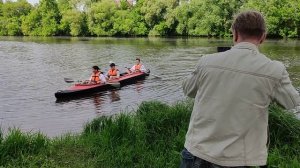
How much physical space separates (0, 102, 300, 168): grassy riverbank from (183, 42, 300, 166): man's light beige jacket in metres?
2.72

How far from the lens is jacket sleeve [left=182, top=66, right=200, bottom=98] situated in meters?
2.67

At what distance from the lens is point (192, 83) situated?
2717 millimetres

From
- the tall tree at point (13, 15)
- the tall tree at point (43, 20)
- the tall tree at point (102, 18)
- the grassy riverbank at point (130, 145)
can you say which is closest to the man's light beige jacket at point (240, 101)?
the grassy riverbank at point (130, 145)

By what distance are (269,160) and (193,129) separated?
9.89 feet

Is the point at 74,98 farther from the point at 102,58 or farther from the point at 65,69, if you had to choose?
the point at 102,58

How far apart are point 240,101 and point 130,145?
3732 mm

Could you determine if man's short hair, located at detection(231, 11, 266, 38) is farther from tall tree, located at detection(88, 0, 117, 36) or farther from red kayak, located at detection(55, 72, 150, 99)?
tall tree, located at detection(88, 0, 117, 36)

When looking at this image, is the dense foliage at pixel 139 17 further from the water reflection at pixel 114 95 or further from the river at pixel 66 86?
the water reflection at pixel 114 95

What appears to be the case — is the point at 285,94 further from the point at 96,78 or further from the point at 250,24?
the point at 96,78

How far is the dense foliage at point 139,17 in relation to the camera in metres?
56.5

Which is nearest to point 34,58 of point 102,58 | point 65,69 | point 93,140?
point 102,58

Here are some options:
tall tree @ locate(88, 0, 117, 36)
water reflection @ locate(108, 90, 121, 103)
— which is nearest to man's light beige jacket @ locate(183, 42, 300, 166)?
water reflection @ locate(108, 90, 121, 103)

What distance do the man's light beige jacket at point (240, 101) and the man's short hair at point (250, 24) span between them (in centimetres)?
9

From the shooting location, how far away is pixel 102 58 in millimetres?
33938
